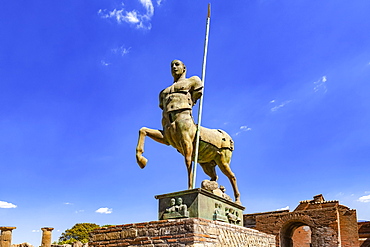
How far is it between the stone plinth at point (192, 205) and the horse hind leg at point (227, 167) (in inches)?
44.5

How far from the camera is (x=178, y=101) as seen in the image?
7074 millimetres

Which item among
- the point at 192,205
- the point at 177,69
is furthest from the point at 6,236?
the point at 192,205

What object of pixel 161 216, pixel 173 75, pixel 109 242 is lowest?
pixel 109 242

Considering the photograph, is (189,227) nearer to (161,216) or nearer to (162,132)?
(161,216)

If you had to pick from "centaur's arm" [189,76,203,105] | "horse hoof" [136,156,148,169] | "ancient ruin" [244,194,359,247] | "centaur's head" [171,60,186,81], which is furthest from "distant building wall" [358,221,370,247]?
"horse hoof" [136,156,148,169]

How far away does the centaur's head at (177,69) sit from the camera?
24.4 feet

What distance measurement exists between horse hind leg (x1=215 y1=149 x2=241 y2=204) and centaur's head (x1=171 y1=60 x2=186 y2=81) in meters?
1.77

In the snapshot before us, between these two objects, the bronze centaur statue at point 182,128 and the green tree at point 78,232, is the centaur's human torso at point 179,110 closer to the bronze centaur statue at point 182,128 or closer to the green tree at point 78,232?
the bronze centaur statue at point 182,128

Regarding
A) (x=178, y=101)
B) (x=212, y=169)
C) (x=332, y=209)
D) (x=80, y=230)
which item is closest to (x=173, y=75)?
(x=178, y=101)

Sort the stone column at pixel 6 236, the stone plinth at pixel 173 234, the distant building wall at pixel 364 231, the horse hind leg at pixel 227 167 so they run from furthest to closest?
the distant building wall at pixel 364 231
the stone column at pixel 6 236
the horse hind leg at pixel 227 167
the stone plinth at pixel 173 234

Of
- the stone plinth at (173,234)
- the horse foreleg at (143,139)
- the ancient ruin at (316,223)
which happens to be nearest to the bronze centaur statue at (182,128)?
the horse foreleg at (143,139)

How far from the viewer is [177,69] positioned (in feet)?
24.3

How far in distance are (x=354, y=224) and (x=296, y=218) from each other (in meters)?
4.05

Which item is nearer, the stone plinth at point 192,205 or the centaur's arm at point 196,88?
the stone plinth at point 192,205
